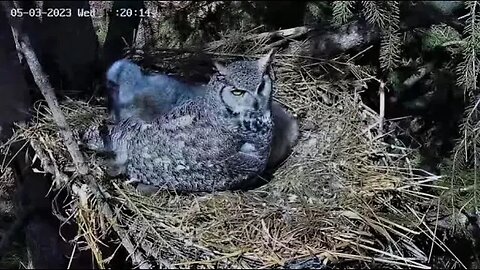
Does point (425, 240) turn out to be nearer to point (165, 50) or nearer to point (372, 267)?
point (372, 267)

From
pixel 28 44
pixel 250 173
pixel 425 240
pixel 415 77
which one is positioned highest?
pixel 28 44

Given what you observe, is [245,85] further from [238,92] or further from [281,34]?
[281,34]

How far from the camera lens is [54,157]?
136 centimetres

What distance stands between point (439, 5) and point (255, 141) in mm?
529

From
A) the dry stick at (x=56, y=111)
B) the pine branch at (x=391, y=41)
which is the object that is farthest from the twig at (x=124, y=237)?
the pine branch at (x=391, y=41)

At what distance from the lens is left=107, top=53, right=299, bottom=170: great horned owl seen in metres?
1.47

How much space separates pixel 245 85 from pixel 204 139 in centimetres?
12

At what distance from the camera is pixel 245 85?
1379 mm

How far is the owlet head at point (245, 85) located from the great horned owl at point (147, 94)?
0.12 feet

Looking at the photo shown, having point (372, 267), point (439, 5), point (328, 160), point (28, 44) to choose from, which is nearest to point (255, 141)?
point (328, 160)

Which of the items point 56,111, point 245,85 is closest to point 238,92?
point 245,85

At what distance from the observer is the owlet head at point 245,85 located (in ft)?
4.53

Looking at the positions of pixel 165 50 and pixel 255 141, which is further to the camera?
pixel 165 50

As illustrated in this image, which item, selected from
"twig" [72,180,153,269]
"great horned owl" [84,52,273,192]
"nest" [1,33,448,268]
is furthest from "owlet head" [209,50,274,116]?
"twig" [72,180,153,269]
